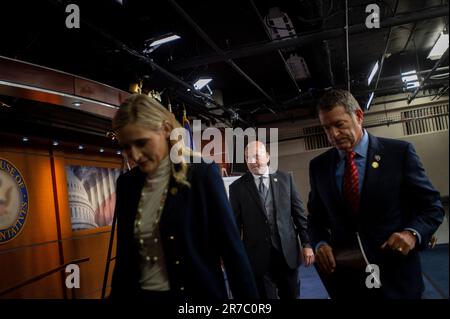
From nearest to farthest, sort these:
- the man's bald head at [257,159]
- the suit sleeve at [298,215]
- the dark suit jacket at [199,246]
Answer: the dark suit jacket at [199,246]
the suit sleeve at [298,215]
the man's bald head at [257,159]

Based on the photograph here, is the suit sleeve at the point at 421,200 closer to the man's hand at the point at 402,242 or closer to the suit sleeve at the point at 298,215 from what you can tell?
the man's hand at the point at 402,242

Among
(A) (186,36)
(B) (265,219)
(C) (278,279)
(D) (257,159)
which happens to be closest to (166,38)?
(A) (186,36)

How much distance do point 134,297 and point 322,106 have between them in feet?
3.64

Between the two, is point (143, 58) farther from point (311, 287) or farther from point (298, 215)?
point (311, 287)

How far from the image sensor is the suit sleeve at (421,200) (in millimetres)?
1259

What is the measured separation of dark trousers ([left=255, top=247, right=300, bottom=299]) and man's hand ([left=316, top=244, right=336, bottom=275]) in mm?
1372

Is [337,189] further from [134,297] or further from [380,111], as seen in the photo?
[380,111]

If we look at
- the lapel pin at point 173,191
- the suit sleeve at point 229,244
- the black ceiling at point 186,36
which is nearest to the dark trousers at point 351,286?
the suit sleeve at point 229,244

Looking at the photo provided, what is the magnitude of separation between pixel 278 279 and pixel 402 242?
68.1 inches

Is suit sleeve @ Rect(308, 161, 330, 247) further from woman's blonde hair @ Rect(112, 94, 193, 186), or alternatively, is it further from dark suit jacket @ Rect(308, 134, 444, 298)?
woman's blonde hair @ Rect(112, 94, 193, 186)

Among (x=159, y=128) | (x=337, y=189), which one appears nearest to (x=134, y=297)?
(x=159, y=128)

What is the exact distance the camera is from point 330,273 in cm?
141

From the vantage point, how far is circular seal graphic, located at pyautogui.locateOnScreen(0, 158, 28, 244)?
4.54m

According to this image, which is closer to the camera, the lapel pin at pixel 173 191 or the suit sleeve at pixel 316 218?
the lapel pin at pixel 173 191
